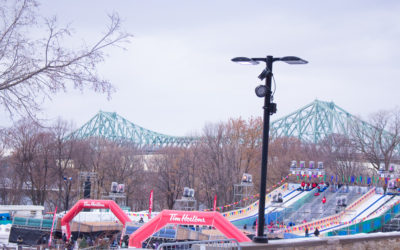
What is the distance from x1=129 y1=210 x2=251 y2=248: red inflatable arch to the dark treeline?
100 feet

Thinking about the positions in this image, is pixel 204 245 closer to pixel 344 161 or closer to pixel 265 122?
pixel 265 122

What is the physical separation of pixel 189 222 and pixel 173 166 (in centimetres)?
3966

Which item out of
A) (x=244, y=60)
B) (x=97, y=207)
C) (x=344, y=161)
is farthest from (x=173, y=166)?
(x=244, y=60)

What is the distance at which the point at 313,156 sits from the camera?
6469 centimetres

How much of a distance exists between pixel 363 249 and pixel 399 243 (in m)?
2.06

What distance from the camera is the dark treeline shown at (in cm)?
5475

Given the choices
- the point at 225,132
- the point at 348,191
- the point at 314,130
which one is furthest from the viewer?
the point at 314,130

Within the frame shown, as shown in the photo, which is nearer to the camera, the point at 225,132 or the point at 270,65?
the point at 270,65

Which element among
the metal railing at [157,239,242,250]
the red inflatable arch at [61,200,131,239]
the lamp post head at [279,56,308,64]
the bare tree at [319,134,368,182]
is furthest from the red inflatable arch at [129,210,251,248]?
the bare tree at [319,134,368,182]

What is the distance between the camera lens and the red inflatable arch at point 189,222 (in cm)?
2133

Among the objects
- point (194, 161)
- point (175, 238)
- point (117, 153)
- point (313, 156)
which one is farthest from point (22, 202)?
point (175, 238)

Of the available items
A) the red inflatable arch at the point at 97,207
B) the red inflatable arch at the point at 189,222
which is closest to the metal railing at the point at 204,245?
the red inflatable arch at the point at 189,222

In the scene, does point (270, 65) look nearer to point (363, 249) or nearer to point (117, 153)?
point (363, 249)

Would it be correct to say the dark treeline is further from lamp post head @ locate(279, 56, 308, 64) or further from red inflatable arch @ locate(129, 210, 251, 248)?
lamp post head @ locate(279, 56, 308, 64)
